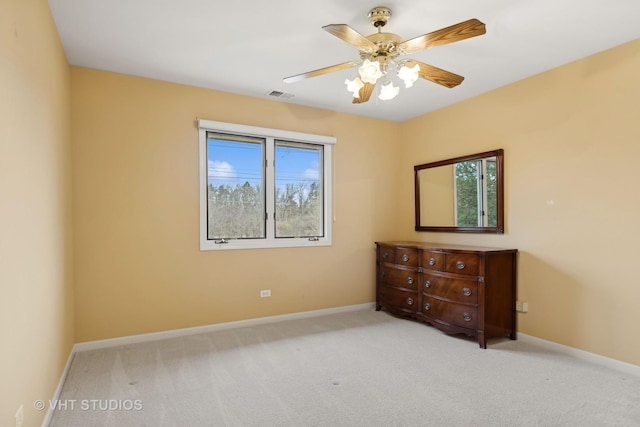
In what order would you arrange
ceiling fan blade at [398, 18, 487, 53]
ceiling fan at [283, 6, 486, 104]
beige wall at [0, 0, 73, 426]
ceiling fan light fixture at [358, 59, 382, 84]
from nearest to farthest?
beige wall at [0, 0, 73, 426], ceiling fan blade at [398, 18, 487, 53], ceiling fan at [283, 6, 486, 104], ceiling fan light fixture at [358, 59, 382, 84]

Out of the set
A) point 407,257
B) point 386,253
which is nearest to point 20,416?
point 407,257

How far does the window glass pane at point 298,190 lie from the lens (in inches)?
166

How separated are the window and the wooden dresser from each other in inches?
46.8

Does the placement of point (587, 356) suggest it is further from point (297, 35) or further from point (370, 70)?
point (297, 35)

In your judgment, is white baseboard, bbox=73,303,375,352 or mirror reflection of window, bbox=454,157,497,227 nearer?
white baseboard, bbox=73,303,375,352

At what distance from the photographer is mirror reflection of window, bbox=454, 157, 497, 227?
12.4 feet

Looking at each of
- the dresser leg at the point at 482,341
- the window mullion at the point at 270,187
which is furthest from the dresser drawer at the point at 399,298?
the window mullion at the point at 270,187

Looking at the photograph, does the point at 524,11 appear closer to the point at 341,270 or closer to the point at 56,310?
the point at 341,270

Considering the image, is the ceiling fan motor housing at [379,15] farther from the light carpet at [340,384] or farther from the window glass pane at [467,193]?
the light carpet at [340,384]

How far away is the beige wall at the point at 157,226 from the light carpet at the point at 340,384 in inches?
15.4

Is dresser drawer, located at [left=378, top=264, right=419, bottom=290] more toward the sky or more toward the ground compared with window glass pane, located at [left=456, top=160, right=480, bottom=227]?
more toward the ground

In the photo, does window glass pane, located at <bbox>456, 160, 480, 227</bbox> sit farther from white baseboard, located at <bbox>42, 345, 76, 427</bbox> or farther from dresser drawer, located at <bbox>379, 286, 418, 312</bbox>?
white baseboard, located at <bbox>42, 345, 76, 427</bbox>

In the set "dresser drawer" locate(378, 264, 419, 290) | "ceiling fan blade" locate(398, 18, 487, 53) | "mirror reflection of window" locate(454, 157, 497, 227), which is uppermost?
"ceiling fan blade" locate(398, 18, 487, 53)

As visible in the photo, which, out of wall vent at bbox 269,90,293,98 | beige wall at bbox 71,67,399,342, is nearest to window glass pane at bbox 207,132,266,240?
beige wall at bbox 71,67,399,342
